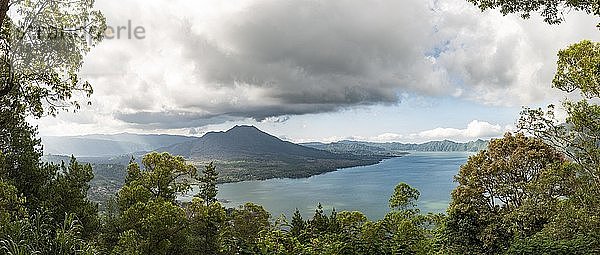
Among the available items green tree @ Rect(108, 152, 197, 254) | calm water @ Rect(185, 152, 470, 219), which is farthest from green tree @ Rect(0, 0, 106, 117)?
calm water @ Rect(185, 152, 470, 219)

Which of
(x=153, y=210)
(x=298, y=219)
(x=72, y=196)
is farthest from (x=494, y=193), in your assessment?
(x=72, y=196)

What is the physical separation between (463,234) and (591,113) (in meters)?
8.40

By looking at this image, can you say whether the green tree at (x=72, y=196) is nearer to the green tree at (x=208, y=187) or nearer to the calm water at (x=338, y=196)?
the green tree at (x=208, y=187)

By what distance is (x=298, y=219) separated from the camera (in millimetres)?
20531

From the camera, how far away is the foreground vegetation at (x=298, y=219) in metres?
5.71

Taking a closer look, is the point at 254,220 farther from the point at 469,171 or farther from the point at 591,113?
the point at 591,113

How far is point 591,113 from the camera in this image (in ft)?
22.0

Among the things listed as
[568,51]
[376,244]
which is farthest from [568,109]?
[376,244]

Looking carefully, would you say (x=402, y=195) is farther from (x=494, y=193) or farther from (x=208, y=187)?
(x=208, y=187)

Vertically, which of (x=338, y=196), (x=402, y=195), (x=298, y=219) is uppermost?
(x=402, y=195)

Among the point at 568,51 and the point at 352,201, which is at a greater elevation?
the point at 568,51

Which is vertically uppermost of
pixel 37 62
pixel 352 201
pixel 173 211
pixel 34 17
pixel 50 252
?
pixel 34 17

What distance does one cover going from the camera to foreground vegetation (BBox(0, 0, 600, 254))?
5.71 meters

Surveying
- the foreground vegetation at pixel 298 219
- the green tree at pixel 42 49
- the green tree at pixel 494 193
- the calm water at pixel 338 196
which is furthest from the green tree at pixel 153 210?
the calm water at pixel 338 196
